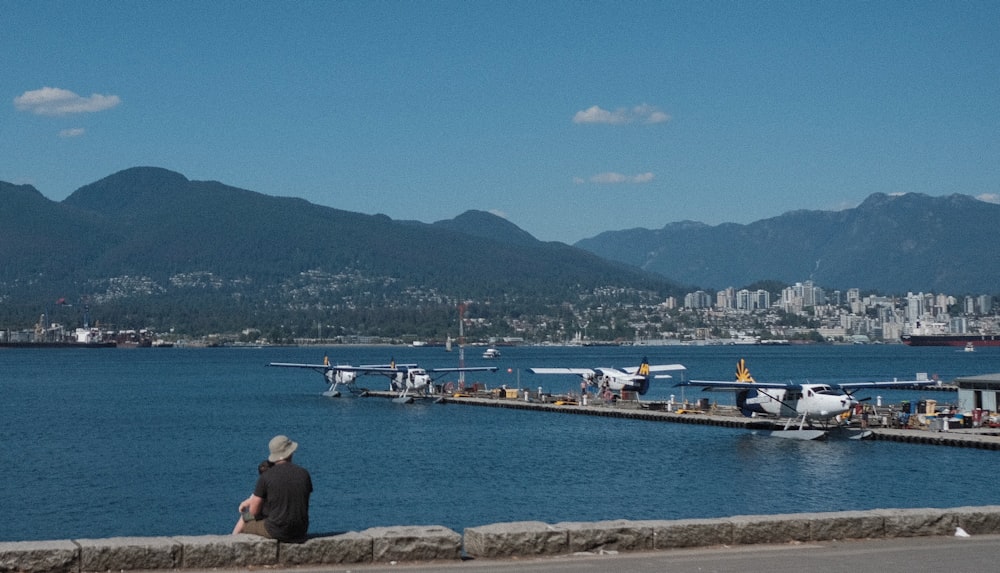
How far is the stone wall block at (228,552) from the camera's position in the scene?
11.7 metres

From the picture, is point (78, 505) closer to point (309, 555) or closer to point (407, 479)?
point (407, 479)

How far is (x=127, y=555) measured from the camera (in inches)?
455

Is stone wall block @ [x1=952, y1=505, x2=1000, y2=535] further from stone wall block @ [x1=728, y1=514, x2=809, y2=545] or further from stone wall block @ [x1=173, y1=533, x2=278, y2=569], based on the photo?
stone wall block @ [x1=173, y1=533, x2=278, y2=569]

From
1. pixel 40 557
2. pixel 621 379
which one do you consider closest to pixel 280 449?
pixel 40 557

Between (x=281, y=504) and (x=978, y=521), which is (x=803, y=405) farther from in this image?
(x=281, y=504)

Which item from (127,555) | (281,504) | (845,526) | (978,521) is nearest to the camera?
(127,555)

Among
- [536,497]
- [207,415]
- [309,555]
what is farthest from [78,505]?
[207,415]

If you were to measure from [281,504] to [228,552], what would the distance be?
65cm

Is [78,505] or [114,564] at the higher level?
[114,564]

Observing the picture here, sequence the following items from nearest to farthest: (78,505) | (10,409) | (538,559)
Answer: (538,559) → (78,505) → (10,409)

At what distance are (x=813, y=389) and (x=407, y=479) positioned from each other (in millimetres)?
17972

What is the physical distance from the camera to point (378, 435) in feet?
175

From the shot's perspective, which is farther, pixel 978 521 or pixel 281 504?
pixel 978 521

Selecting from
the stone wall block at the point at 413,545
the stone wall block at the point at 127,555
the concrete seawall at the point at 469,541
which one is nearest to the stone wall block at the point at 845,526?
the concrete seawall at the point at 469,541
